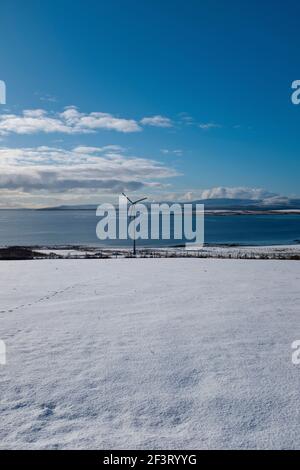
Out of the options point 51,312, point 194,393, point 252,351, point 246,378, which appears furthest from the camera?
point 51,312

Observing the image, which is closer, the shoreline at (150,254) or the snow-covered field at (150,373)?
Result: the snow-covered field at (150,373)

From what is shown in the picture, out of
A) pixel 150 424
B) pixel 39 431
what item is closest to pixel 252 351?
pixel 150 424

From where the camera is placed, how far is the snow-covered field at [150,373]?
13.1ft

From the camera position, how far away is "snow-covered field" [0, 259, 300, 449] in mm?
3984

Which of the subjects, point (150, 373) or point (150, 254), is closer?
point (150, 373)

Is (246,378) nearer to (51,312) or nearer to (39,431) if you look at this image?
(39,431)

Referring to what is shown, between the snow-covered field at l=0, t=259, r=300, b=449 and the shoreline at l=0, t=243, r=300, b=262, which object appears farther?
the shoreline at l=0, t=243, r=300, b=262

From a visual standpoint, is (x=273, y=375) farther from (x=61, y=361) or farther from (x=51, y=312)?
(x=51, y=312)

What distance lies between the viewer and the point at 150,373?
5.44 metres

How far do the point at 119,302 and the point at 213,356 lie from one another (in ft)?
15.8
